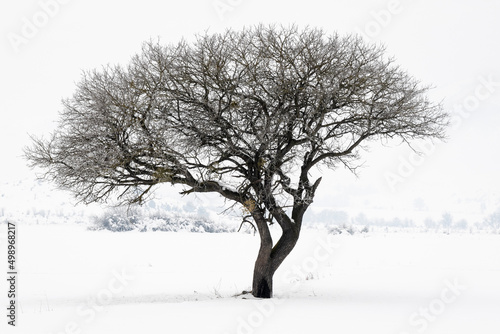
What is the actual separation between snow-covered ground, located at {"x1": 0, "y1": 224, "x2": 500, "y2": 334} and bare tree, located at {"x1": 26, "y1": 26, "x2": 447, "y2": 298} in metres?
3.12

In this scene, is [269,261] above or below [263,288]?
above

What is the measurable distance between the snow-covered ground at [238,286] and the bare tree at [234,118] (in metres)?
3.12

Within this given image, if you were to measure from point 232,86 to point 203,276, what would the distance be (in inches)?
508

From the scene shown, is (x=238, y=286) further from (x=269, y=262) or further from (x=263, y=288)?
(x=269, y=262)

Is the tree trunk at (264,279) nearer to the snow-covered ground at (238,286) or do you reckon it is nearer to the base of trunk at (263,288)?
the base of trunk at (263,288)

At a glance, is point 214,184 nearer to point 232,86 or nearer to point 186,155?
point 186,155

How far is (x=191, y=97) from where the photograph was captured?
13555mm

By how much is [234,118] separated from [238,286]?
28.7 feet

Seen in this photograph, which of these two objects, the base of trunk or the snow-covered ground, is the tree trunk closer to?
the base of trunk

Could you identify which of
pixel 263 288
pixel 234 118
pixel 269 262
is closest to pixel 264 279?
pixel 263 288

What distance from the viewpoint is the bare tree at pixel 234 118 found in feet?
43.0

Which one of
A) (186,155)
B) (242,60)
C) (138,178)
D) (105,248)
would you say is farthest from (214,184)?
(105,248)

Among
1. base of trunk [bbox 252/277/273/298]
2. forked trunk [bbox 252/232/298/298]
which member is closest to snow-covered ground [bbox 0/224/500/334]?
base of trunk [bbox 252/277/273/298]

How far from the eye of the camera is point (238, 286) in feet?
64.4
